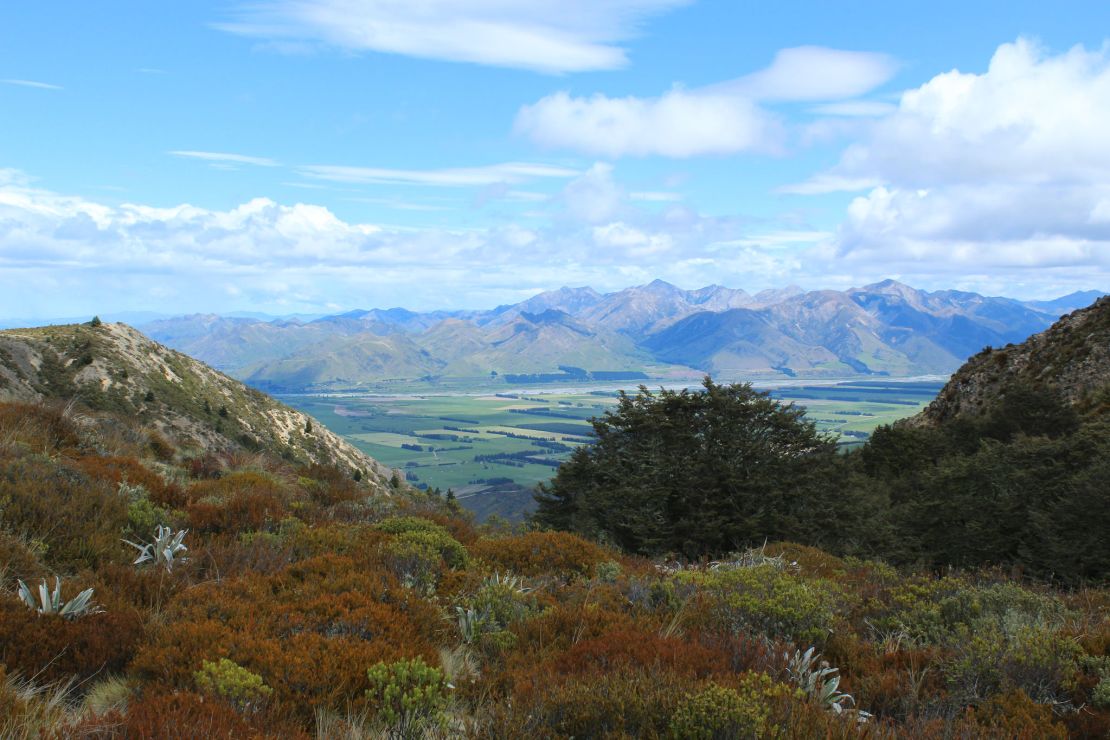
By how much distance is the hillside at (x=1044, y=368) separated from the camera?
3603cm

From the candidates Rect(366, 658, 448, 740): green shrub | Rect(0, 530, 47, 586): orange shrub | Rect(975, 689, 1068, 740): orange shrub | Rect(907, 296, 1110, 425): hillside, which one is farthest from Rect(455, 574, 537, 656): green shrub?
Rect(907, 296, 1110, 425): hillside

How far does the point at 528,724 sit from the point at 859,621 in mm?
5139

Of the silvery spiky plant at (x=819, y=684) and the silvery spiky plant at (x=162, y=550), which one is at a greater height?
the silvery spiky plant at (x=162, y=550)

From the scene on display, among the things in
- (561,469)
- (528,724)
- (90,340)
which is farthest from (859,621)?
(90,340)

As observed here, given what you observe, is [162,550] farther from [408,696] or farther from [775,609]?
[775,609]

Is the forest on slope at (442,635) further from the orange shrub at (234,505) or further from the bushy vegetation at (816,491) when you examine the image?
the bushy vegetation at (816,491)

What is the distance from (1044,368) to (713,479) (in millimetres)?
30447

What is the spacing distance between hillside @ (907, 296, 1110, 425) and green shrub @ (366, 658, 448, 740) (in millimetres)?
40664

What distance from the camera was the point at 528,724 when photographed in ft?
12.8

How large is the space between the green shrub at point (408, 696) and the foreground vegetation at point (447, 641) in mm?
19

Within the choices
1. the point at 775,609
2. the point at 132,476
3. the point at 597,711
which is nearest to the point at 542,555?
the point at 775,609

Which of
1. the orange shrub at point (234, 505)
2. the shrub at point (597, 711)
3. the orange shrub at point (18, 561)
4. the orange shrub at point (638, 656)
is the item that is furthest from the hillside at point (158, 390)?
the shrub at point (597, 711)

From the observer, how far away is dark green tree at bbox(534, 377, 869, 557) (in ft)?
74.2

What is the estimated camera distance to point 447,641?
6.09 metres
